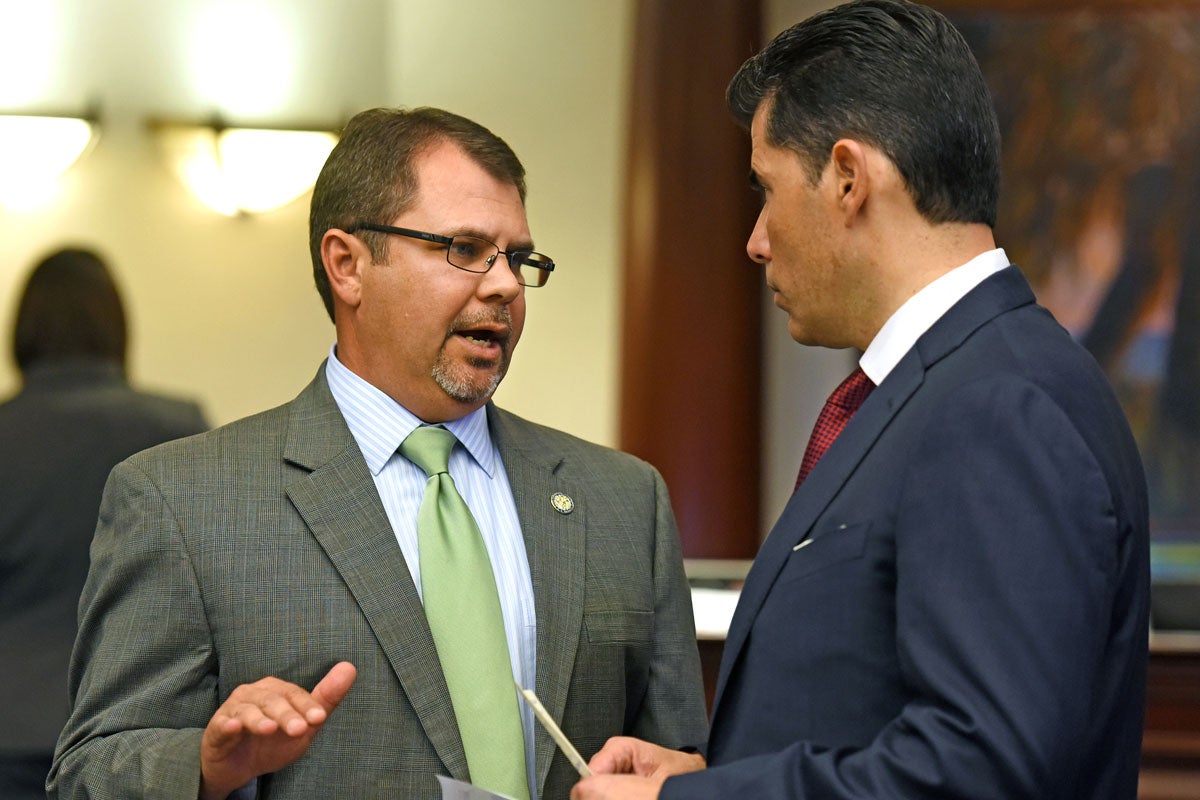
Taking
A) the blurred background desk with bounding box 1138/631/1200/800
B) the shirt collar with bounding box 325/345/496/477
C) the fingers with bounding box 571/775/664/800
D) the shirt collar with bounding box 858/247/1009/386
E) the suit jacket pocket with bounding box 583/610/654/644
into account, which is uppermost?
the shirt collar with bounding box 858/247/1009/386

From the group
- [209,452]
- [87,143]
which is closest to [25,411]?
[209,452]

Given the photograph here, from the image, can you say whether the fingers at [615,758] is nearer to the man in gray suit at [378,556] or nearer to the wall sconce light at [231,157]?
the man in gray suit at [378,556]

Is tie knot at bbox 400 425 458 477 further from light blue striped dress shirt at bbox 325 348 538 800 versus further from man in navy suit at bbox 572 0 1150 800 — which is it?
man in navy suit at bbox 572 0 1150 800

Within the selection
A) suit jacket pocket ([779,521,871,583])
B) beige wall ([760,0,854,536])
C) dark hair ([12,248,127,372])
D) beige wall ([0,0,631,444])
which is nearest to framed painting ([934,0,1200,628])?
beige wall ([760,0,854,536])

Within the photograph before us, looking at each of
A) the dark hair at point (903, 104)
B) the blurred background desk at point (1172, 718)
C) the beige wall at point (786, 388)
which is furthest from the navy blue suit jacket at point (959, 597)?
the beige wall at point (786, 388)

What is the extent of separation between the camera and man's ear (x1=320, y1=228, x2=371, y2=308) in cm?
194

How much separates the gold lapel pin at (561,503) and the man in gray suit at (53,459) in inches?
52.5

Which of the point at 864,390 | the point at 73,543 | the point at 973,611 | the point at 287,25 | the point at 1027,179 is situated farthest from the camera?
the point at 287,25

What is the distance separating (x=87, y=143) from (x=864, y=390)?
12.8 ft

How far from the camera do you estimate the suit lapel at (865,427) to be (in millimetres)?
1336

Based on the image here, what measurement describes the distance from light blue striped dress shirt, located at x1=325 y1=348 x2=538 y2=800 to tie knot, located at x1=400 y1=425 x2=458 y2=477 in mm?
14

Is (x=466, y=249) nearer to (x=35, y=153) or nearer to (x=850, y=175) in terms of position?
(x=850, y=175)

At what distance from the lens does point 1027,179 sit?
4.48m

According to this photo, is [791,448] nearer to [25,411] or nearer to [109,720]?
[25,411]
